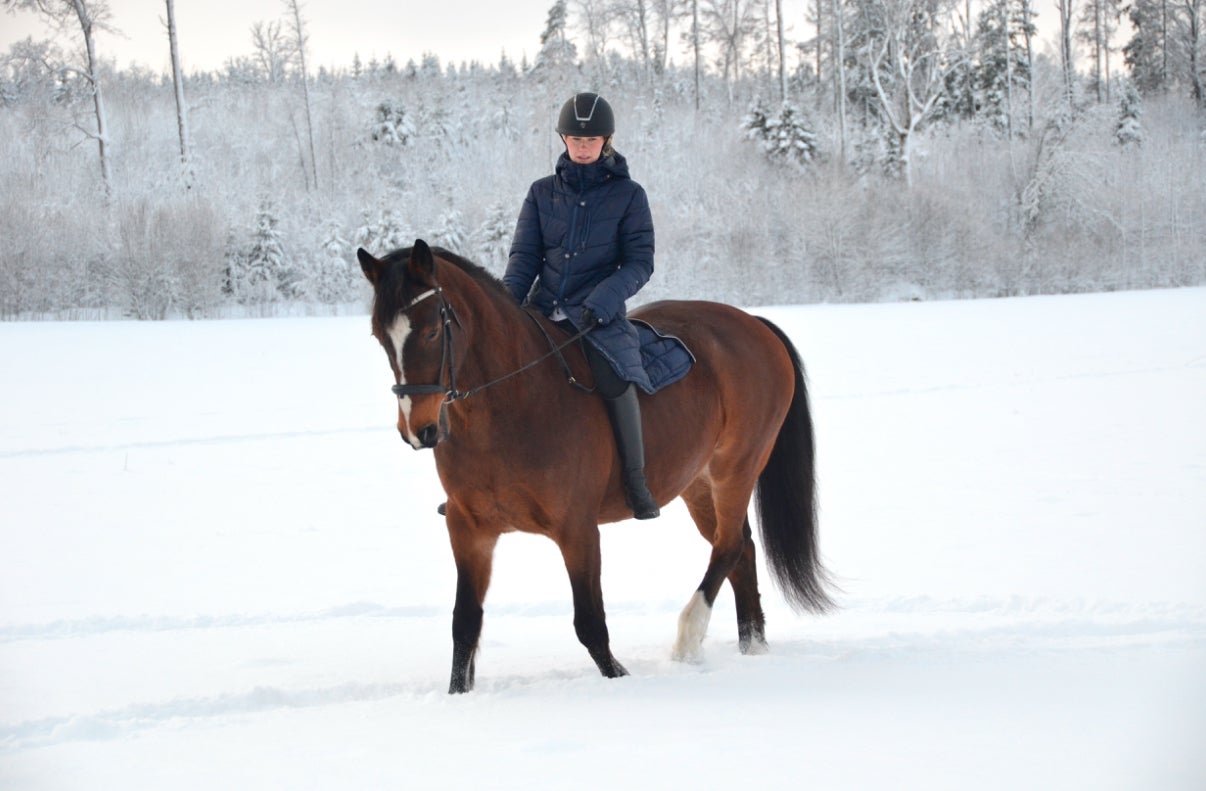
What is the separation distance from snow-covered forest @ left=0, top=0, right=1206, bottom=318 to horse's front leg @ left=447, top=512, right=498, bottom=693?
2364 cm

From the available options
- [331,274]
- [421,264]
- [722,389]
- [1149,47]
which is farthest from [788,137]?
[421,264]

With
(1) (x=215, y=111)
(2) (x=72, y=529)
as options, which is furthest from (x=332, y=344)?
(1) (x=215, y=111)

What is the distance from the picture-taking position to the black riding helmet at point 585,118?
389 cm

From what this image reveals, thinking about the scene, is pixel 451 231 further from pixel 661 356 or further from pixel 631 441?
pixel 631 441

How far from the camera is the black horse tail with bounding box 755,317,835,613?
4.90 m

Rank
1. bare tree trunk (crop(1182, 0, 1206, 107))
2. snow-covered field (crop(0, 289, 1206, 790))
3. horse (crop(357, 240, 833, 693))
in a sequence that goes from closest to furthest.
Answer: snow-covered field (crop(0, 289, 1206, 790))
horse (crop(357, 240, 833, 693))
bare tree trunk (crop(1182, 0, 1206, 107))

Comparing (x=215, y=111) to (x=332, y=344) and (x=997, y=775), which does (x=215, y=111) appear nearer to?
(x=332, y=344)

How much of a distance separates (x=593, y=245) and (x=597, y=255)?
5 centimetres

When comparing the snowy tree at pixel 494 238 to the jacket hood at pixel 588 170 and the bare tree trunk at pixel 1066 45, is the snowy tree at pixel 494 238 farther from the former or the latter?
the jacket hood at pixel 588 170

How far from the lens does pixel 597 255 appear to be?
161 inches

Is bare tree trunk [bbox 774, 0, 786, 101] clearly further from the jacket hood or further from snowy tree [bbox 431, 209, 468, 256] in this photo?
the jacket hood

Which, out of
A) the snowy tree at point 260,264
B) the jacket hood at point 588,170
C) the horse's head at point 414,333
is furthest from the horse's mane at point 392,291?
the snowy tree at point 260,264

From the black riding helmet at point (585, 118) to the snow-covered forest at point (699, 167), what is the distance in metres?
23.2

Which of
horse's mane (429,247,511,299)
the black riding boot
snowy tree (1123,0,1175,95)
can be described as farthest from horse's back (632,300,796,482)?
snowy tree (1123,0,1175,95)
